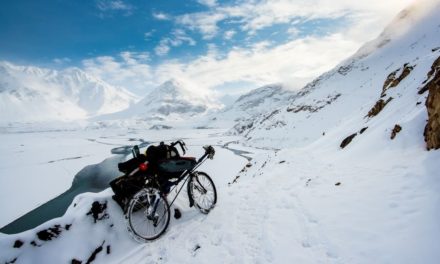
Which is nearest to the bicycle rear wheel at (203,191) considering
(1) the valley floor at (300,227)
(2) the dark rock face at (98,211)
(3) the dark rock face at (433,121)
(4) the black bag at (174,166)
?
(1) the valley floor at (300,227)

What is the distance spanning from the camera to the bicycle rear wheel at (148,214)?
246 inches

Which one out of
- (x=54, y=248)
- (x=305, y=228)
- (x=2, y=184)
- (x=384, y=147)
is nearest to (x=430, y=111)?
(x=384, y=147)

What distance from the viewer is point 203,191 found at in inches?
306

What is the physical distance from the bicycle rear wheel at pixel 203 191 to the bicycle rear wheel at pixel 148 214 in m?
1.09

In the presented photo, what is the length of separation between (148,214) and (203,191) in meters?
1.91

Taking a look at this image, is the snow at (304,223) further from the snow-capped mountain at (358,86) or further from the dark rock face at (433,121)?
the snow-capped mountain at (358,86)

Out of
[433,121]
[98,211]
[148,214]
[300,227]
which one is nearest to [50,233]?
[98,211]

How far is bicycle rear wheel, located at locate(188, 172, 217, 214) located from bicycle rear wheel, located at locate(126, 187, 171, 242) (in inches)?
42.8

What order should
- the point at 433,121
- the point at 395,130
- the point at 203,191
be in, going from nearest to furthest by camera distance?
the point at 433,121 < the point at 203,191 < the point at 395,130

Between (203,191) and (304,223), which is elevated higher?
(203,191)

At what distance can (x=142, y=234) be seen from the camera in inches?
256

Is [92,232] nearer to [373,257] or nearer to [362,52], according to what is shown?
[373,257]

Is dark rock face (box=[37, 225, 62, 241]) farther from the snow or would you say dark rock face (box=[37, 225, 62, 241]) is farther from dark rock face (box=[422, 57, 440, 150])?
dark rock face (box=[422, 57, 440, 150])

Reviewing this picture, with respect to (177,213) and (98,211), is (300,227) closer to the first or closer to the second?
(177,213)
